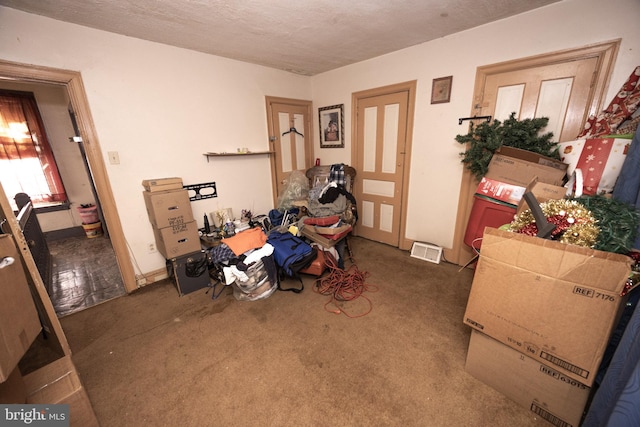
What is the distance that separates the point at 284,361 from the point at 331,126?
306 centimetres

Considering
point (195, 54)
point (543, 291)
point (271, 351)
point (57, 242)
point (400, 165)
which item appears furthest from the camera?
point (57, 242)

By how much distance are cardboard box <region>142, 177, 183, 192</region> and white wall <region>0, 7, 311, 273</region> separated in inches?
5.7

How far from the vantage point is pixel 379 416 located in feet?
4.27

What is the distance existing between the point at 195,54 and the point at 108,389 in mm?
2996

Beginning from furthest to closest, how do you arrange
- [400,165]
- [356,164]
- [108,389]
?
[356,164] → [400,165] → [108,389]

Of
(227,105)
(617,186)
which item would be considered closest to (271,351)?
(617,186)

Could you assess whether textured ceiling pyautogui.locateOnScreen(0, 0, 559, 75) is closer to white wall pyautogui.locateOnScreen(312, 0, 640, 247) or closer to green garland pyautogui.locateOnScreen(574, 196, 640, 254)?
white wall pyautogui.locateOnScreen(312, 0, 640, 247)

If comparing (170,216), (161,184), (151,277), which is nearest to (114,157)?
A: (161,184)

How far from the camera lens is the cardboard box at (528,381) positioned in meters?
1.17

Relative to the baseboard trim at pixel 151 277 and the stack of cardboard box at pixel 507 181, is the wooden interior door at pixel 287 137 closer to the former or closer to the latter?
the baseboard trim at pixel 151 277

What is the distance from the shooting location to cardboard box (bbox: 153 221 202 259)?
2312mm

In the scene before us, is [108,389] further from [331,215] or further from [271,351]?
[331,215]

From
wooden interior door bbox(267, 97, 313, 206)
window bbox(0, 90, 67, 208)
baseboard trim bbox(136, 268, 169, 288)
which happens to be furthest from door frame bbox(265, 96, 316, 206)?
window bbox(0, 90, 67, 208)

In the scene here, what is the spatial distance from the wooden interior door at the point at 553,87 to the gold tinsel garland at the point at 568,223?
132 cm
